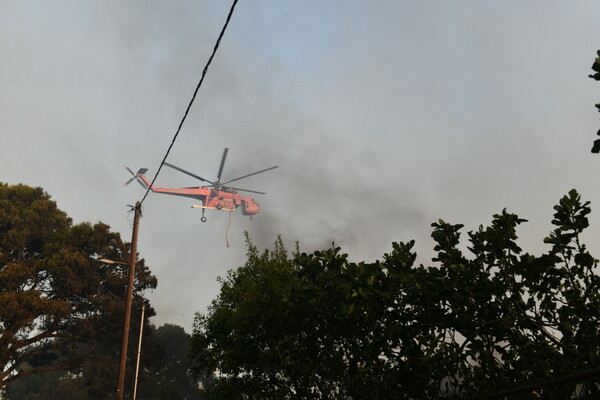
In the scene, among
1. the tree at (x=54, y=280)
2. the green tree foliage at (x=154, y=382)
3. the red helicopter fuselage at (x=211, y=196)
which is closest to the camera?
the tree at (x=54, y=280)

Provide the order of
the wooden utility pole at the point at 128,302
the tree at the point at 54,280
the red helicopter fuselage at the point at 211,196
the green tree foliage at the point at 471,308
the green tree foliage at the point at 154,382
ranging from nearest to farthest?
the green tree foliage at the point at 471,308 → the wooden utility pole at the point at 128,302 → the tree at the point at 54,280 → the green tree foliage at the point at 154,382 → the red helicopter fuselage at the point at 211,196

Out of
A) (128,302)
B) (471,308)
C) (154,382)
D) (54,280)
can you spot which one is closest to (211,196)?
(154,382)

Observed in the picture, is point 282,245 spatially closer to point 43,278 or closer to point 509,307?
point 509,307

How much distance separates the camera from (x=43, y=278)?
4372 cm

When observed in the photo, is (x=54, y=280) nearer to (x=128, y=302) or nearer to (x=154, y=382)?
(x=128, y=302)

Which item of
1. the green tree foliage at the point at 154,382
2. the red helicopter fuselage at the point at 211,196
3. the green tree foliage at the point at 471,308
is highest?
the red helicopter fuselage at the point at 211,196

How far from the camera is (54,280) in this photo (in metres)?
43.8

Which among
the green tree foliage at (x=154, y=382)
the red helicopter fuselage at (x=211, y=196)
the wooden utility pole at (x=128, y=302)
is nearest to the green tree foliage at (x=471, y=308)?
the wooden utility pole at (x=128, y=302)

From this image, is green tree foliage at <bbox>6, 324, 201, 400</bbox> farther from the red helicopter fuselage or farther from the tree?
the red helicopter fuselage

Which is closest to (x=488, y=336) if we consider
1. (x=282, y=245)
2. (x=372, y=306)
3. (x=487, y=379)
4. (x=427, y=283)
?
(x=487, y=379)

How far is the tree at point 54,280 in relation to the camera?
131 feet

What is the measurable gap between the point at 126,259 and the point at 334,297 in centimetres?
3658

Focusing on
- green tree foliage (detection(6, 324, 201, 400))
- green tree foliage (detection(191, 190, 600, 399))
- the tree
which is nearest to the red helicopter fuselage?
green tree foliage (detection(6, 324, 201, 400))

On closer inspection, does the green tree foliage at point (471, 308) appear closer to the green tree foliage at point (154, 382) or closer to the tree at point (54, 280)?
the tree at point (54, 280)
